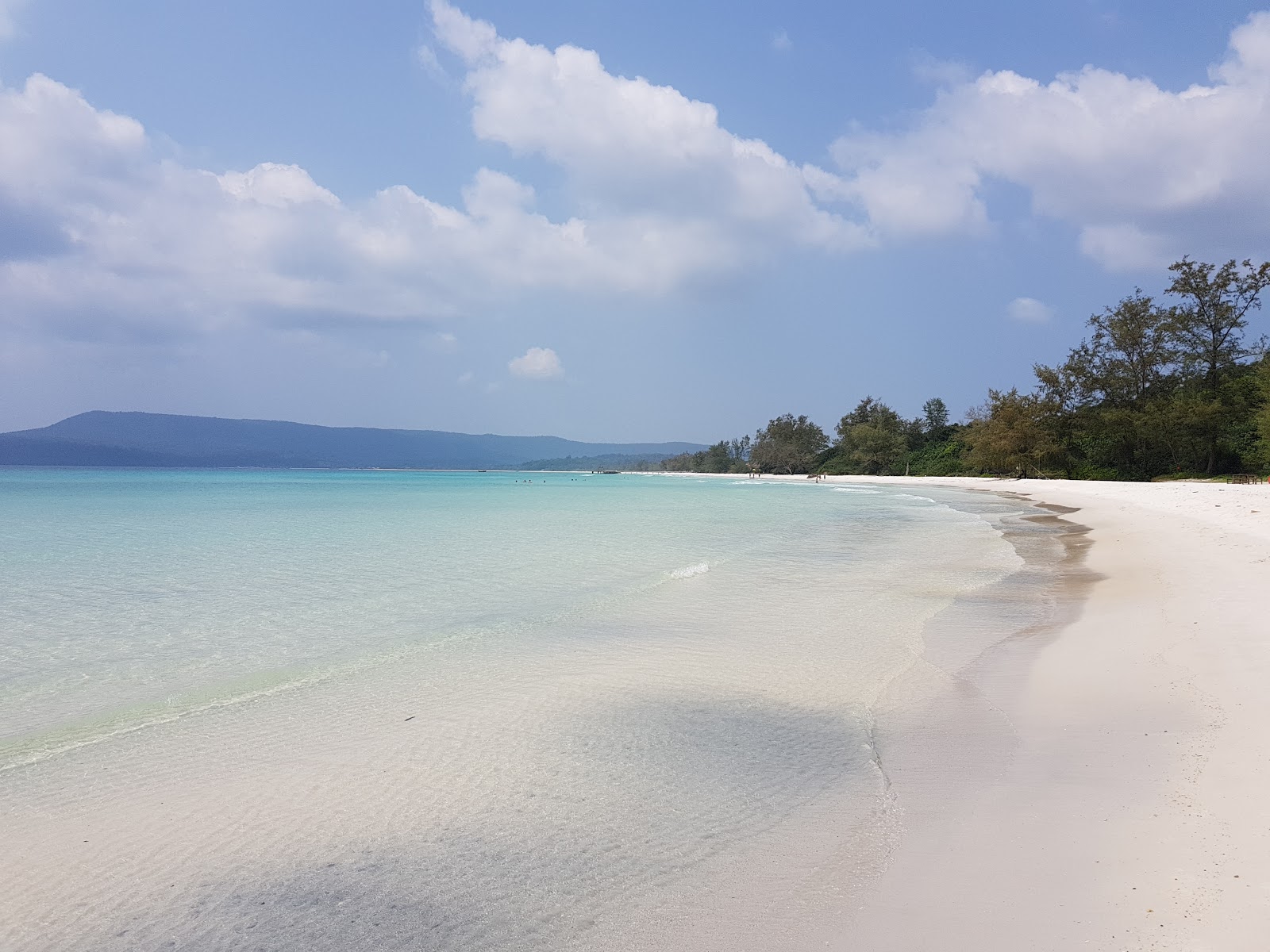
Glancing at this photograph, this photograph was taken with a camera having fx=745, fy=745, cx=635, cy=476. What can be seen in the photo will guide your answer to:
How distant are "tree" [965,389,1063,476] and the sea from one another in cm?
5876

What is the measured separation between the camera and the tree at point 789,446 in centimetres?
13175

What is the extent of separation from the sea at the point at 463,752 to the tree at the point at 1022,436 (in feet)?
193

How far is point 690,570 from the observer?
15.1 m

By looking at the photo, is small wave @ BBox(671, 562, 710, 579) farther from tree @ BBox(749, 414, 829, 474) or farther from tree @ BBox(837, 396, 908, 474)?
tree @ BBox(749, 414, 829, 474)

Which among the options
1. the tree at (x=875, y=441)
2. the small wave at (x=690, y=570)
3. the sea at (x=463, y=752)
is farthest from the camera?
the tree at (x=875, y=441)

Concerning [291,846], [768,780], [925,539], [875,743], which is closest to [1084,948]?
[768,780]

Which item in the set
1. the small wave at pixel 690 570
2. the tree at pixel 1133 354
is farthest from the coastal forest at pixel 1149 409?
the small wave at pixel 690 570

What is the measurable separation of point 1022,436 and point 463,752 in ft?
231

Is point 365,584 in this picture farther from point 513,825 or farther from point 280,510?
point 280,510

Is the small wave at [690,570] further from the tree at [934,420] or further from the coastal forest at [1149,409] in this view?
the tree at [934,420]

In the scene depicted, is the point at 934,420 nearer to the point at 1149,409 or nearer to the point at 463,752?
the point at 1149,409

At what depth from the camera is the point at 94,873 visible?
3.68 m

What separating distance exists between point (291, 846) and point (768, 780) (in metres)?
Answer: 2.79

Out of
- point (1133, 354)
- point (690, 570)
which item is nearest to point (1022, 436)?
point (1133, 354)
